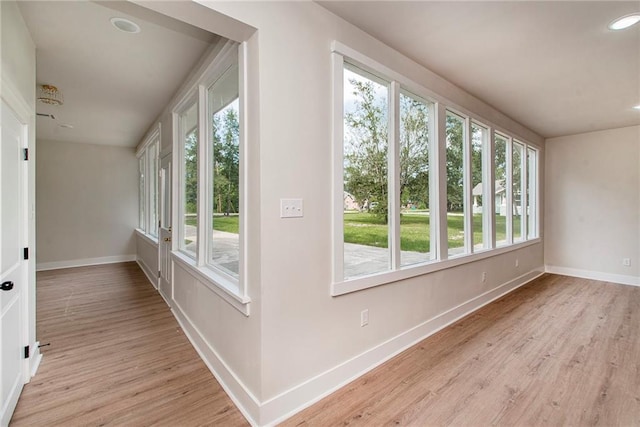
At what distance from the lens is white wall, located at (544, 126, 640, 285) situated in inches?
194

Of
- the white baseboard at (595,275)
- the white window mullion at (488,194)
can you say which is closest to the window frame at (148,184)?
the white window mullion at (488,194)

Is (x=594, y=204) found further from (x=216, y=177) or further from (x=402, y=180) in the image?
(x=216, y=177)

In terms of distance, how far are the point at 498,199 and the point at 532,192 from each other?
Answer: 5.87 feet

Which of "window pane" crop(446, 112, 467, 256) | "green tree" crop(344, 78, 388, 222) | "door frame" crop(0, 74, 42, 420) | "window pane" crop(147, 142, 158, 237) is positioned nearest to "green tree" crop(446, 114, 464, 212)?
"window pane" crop(446, 112, 467, 256)

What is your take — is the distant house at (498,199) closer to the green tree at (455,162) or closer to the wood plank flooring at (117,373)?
the green tree at (455,162)

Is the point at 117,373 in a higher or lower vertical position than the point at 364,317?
lower

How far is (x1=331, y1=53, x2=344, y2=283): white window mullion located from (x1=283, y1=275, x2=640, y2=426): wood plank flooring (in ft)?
2.82

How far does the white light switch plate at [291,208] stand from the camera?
1.81 metres

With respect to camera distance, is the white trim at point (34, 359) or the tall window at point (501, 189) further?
the tall window at point (501, 189)

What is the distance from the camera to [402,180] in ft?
9.18

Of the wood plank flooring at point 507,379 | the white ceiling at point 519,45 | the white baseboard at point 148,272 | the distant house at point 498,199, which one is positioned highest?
the white ceiling at point 519,45

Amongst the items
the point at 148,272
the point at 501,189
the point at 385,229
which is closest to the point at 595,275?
the point at 501,189

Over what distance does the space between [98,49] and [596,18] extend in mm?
4033

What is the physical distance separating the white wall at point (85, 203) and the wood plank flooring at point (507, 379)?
6.89 metres
